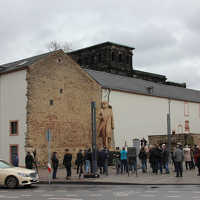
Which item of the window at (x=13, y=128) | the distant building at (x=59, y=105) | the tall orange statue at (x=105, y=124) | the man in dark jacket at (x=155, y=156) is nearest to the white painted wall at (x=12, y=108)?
the distant building at (x=59, y=105)

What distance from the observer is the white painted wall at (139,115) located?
4200 centimetres

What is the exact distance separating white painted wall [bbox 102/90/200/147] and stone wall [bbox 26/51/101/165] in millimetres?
4325

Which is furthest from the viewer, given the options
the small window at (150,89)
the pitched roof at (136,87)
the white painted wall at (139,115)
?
the small window at (150,89)

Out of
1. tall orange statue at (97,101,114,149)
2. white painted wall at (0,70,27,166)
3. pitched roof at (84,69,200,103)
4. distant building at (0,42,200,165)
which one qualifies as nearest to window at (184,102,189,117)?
pitched roof at (84,69,200,103)

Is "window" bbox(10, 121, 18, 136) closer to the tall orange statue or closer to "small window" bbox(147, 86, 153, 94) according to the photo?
the tall orange statue

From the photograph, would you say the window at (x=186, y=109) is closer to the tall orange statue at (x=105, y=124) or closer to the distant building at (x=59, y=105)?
the distant building at (x=59, y=105)

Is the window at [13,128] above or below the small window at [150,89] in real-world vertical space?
below

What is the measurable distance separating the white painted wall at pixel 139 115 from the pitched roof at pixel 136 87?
2.29ft

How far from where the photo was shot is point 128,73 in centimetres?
7406

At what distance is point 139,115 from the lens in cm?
4494

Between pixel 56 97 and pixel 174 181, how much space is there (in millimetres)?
17119

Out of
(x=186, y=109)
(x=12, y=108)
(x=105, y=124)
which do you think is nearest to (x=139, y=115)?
(x=186, y=109)

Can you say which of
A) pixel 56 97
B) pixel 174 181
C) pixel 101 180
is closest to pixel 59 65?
pixel 56 97

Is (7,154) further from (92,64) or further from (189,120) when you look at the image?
(92,64)
